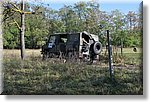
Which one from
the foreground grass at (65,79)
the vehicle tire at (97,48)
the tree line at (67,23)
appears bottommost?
the foreground grass at (65,79)

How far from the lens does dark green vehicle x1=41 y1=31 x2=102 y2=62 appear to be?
3986 mm

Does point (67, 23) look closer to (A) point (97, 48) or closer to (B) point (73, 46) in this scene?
(B) point (73, 46)

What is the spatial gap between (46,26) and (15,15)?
12.7 inches

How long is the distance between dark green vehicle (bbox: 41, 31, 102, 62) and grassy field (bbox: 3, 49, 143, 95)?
72mm

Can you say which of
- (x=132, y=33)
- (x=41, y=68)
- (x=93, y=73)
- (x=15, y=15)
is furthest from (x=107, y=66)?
(x=15, y=15)

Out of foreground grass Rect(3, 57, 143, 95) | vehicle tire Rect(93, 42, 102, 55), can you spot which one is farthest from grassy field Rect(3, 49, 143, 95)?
vehicle tire Rect(93, 42, 102, 55)

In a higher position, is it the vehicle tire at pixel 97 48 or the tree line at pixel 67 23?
the tree line at pixel 67 23

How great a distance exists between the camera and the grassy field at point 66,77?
156 inches

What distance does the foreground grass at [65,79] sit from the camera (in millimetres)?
3969

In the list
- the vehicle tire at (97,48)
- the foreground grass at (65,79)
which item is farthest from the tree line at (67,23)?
the foreground grass at (65,79)

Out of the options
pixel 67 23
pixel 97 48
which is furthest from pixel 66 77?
pixel 67 23

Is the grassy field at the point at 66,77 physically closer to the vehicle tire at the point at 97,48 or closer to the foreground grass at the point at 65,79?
the foreground grass at the point at 65,79

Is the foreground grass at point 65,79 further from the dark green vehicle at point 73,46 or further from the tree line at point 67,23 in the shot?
the tree line at point 67,23

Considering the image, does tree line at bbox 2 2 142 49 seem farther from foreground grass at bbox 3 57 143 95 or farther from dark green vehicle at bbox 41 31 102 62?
foreground grass at bbox 3 57 143 95
